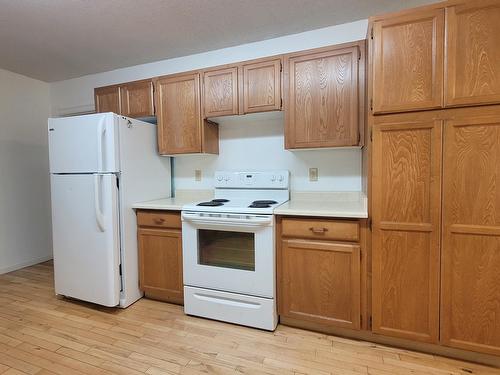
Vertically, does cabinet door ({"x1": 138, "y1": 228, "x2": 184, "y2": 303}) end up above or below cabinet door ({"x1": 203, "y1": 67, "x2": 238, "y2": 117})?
below

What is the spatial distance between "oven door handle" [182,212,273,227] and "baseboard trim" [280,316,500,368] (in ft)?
2.49

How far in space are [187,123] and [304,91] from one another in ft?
3.56

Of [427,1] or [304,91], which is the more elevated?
[427,1]

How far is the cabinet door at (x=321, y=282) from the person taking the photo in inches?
66.3

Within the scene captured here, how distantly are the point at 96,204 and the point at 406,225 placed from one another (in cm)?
220

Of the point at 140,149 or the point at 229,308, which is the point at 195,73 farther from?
the point at 229,308

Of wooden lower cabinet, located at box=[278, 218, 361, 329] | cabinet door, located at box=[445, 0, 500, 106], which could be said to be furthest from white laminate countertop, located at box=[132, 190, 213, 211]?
cabinet door, located at box=[445, 0, 500, 106]

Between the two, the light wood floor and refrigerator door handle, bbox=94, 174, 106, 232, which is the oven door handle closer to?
refrigerator door handle, bbox=94, 174, 106, 232

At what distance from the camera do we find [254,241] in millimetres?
1852

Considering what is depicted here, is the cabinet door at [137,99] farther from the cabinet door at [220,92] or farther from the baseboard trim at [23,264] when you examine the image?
the baseboard trim at [23,264]

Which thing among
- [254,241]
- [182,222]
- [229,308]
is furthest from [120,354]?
[254,241]

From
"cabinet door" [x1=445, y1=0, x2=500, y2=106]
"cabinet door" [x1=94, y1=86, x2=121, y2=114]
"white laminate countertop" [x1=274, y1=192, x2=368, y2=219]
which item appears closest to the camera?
"cabinet door" [x1=445, y1=0, x2=500, y2=106]

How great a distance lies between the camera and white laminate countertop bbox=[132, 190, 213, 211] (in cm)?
217

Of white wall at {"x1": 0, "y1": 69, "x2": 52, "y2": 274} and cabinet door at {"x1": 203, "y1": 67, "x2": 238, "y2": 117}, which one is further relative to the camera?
white wall at {"x1": 0, "y1": 69, "x2": 52, "y2": 274}
